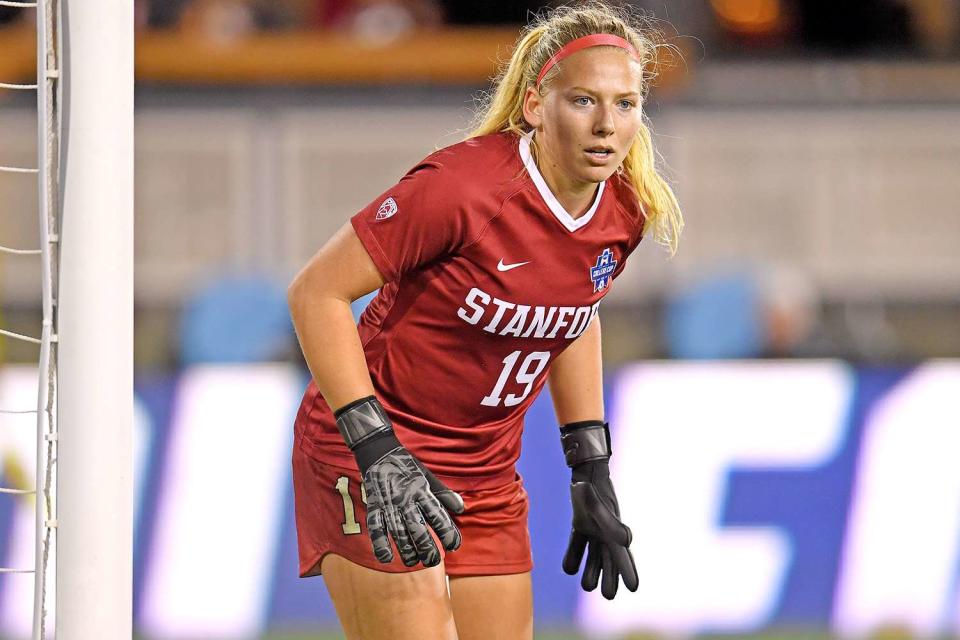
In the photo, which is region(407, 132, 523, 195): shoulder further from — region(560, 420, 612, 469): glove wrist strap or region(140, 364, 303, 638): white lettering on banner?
region(140, 364, 303, 638): white lettering on banner

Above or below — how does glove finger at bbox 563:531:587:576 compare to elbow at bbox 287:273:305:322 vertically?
below

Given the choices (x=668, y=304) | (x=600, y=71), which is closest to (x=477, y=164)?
(x=600, y=71)

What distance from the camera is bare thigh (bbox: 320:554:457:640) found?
2.63m

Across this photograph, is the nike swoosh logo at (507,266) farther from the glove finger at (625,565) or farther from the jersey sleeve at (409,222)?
the glove finger at (625,565)

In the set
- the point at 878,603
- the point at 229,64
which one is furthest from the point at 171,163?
the point at 878,603

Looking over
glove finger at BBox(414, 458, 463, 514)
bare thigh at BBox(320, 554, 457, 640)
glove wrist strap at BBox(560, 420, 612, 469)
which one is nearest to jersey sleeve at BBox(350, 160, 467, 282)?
glove finger at BBox(414, 458, 463, 514)

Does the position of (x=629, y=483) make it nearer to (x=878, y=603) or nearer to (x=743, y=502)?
(x=743, y=502)

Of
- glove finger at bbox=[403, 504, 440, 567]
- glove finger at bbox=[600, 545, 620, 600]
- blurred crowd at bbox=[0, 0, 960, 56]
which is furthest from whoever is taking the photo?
blurred crowd at bbox=[0, 0, 960, 56]

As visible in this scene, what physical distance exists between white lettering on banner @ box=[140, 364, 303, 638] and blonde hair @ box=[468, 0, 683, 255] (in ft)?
9.42

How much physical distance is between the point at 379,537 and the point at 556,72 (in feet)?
2.95

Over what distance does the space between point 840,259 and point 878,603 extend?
150 inches

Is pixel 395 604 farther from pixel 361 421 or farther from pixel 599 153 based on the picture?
pixel 599 153

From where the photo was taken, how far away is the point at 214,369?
18.6 feet

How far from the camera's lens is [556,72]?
2.61 m
